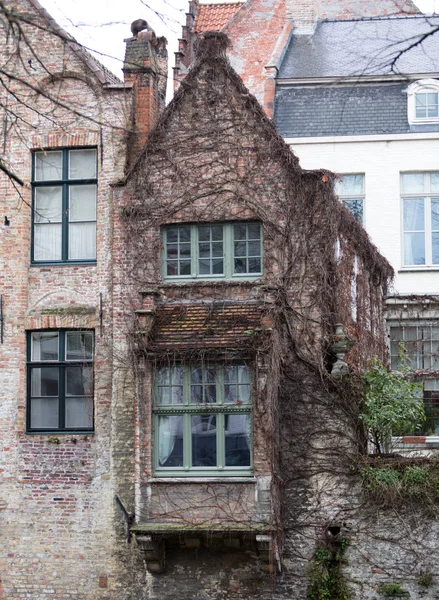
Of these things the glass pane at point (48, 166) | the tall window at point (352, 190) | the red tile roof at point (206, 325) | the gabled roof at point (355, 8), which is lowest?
the red tile roof at point (206, 325)

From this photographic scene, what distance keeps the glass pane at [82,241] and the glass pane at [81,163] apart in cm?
91

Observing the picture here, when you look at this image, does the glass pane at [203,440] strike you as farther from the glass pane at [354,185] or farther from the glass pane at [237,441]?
the glass pane at [354,185]

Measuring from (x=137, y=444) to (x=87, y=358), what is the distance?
2.11m

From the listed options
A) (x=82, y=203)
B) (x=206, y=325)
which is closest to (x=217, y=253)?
(x=206, y=325)

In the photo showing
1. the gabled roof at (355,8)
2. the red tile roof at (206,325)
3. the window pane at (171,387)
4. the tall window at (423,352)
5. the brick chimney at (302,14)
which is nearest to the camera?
the red tile roof at (206,325)

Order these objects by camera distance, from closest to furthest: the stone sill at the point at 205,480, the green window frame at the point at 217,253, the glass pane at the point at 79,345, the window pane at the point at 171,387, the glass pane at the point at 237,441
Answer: the stone sill at the point at 205,480 → the glass pane at the point at 237,441 → the window pane at the point at 171,387 → the green window frame at the point at 217,253 → the glass pane at the point at 79,345

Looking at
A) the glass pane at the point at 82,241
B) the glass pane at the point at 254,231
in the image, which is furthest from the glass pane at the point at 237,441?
the glass pane at the point at 82,241

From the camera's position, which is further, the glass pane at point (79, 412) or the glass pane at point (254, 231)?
the glass pane at point (79, 412)

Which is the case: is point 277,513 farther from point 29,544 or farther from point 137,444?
point 29,544

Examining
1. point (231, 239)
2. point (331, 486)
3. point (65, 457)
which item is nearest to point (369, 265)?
point (231, 239)

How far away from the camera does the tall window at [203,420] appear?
16016 mm

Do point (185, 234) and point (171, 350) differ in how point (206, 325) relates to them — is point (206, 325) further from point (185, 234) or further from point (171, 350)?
point (185, 234)

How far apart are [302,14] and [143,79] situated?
525 inches

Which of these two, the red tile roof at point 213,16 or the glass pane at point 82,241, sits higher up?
the red tile roof at point 213,16
